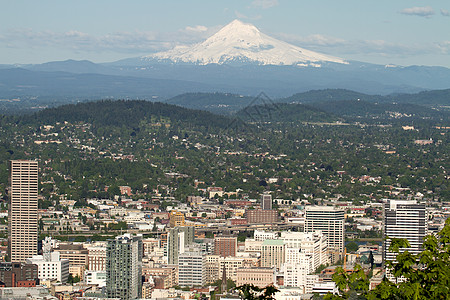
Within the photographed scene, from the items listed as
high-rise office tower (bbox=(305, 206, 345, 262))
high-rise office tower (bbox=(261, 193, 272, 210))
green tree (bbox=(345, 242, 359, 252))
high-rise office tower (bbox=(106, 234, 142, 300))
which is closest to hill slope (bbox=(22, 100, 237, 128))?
high-rise office tower (bbox=(261, 193, 272, 210))

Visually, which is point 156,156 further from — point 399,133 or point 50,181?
point 399,133

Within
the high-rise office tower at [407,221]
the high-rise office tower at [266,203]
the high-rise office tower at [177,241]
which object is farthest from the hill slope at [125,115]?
the high-rise office tower at [407,221]

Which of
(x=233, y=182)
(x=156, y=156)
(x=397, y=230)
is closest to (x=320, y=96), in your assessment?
(x=156, y=156)

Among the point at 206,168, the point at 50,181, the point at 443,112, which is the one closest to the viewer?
the point at 50,181

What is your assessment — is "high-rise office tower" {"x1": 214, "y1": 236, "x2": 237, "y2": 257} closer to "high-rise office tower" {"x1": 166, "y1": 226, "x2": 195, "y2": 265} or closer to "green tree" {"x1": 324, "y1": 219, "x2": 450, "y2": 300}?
"high-rise office tower" {"x1": 166, "y1": 226, "x2": 195, "y2": 265}

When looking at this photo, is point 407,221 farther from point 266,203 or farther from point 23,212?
point 266,203

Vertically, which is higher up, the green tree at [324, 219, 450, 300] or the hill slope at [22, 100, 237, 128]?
the green tree at [324, 219, 450, 300]
